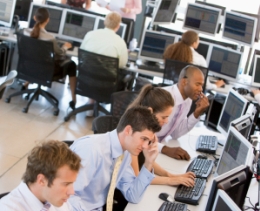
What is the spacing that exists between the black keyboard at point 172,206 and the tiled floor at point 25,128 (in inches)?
69.5

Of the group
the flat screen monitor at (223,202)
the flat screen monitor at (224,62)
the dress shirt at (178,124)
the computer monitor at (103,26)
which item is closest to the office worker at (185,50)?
the flat screen monitor at (224,62)

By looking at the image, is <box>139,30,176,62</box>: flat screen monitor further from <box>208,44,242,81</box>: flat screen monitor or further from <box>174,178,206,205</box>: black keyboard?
<box>174,178,206,205</box>: black keyboard

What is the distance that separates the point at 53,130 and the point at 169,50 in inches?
65.5

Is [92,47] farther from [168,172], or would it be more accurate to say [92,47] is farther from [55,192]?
[55,192]

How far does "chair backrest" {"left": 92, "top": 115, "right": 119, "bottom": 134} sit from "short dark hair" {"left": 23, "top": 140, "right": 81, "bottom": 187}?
1.28m

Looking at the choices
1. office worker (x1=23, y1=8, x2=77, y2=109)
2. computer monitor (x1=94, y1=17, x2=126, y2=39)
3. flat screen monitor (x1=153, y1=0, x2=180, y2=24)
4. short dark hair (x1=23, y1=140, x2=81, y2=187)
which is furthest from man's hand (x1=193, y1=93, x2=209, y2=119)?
flat screen monitor (x1=153, y1=0, x2=180, y2=24)

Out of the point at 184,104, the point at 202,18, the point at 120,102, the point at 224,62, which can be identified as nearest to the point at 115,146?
the point at 120,102

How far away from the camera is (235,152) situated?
311 cm

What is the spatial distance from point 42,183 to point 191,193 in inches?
51.8

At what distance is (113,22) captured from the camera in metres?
5.93

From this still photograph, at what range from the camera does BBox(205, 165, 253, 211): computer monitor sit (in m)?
2.33

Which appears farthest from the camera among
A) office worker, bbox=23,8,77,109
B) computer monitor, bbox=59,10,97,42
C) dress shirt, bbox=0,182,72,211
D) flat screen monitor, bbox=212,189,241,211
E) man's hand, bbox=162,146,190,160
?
computer monitor, bbox=59,10,97,42

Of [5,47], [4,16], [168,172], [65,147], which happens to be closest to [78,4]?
[4,16]

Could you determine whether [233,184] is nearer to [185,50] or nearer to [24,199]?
[24,199]
